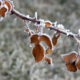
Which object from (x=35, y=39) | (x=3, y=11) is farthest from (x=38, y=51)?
(x=3, y=11)

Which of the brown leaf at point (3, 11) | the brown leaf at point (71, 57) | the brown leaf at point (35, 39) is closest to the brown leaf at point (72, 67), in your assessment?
the brown leaf at point (71, 57)

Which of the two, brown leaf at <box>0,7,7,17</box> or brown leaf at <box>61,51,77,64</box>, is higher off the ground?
brown leaf at <box>0,7,7,17</box>

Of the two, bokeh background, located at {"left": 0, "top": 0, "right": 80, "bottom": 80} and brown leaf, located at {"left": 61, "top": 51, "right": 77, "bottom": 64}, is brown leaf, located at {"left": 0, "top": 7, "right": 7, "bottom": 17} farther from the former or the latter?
bokeh background, located at {"left": 0, "top": 0, "right": 80, "bottom": 80}

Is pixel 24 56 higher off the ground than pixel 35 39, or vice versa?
pixel 24 56

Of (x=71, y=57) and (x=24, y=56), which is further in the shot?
(x=24, y=56)

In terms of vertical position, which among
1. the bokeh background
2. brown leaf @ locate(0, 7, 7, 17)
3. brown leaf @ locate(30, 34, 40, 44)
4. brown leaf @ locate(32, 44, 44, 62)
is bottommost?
brown leaf @ locate(32, 44, 44, 62)

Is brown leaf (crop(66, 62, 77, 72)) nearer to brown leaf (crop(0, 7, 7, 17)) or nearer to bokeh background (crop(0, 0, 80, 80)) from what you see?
brown leaf (crop(0, 7, 7, 17))

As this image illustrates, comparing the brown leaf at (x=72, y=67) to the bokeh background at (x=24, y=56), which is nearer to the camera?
the brown leaf at (x=72, y=67)

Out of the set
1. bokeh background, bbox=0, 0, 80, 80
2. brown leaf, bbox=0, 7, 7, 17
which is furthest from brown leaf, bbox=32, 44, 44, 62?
bokeh background, bbox=0, 0, 80, 80

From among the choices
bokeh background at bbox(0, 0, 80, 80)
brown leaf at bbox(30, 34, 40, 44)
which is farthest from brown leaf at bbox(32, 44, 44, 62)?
bokeh background at bbox(0, 0, 80, 80)

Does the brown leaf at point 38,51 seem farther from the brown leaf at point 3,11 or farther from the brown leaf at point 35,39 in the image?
the brown leaf at point 3,11

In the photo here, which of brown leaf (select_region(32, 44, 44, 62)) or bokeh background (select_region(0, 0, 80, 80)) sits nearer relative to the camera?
brown leaf (select_region(32, 44, 44, 62))

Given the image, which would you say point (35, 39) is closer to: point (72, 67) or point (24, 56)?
point (72, 67)
